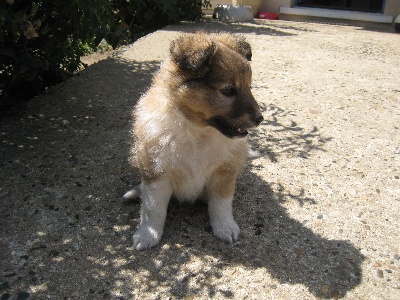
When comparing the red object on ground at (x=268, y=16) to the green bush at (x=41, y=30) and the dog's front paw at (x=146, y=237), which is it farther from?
the dog's front paw at (x=146, y=237)

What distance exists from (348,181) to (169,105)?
7.34 feet

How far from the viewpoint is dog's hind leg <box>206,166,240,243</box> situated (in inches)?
128

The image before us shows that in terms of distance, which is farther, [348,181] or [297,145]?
[297,145]

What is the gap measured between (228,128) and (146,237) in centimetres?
106

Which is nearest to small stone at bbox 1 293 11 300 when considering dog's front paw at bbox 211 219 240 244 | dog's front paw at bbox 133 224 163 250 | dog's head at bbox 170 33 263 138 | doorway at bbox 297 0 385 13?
dog's front paw at bbox 133 224 163 250

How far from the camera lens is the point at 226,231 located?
129 inches

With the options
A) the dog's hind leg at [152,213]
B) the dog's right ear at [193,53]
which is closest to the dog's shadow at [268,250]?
the dog's hind leg at [152,213]

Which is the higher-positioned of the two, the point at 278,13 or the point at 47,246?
the point at 278,13

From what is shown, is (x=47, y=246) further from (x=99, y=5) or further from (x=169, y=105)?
(x=99, y=5)

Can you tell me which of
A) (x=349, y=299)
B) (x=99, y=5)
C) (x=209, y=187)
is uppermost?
(x=99, y=5)

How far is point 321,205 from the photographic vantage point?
3.85 meters

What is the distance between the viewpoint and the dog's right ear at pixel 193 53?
284cm

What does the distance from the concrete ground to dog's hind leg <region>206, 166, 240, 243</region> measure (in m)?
0.09

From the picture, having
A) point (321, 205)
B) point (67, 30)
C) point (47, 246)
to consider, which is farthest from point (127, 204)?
point (67, 30)
